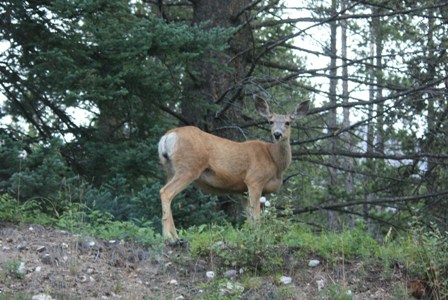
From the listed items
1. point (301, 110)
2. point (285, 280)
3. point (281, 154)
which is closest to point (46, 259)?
point (285, 280)

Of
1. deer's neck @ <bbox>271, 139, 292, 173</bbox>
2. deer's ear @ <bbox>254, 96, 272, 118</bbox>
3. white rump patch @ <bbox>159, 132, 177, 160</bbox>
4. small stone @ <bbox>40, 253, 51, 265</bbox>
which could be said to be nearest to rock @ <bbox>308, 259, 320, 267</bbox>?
small stone @ <bbox>40, 253, 51, 265</bbox>

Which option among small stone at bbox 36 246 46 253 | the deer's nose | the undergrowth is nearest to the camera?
the undergrowth

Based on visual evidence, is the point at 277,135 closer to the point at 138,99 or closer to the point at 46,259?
the point at 138,99

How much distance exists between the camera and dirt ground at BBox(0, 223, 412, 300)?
24.7 ft

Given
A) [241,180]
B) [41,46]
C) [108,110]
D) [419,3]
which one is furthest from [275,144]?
[419,3]

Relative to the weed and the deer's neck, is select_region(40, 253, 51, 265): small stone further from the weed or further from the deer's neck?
the deer's neck

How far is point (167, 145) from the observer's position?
35.7 feet

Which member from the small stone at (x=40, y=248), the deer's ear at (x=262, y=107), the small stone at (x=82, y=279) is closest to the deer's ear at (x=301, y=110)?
the deer's ear at (x=262, y=107)

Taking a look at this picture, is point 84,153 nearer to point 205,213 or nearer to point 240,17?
point 205,213

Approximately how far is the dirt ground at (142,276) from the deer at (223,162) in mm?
1658

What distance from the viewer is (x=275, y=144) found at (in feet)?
39.4

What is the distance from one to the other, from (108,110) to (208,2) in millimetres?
3876

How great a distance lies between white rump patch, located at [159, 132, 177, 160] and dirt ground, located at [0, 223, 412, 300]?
7.57ft

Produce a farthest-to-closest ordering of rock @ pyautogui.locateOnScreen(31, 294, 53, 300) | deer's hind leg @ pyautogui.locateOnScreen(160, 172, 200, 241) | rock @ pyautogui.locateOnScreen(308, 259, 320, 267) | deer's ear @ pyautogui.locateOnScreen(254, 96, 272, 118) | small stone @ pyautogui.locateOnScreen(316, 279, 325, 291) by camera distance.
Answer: deer's ear @ pyautogui.locateOnScreen(254, 96, 272, 118) → deer's hind leg @ pyautogui.locateOnScreen(160, 172, 200, 241) → rock @ pyautogui.locateOnScreen(308, 259, 320, 267) → small stone @ pyautogui.locateOnScreen(316, 279, 325, 291) → rock @ pyautogui.locateOnScreen(31, 294, 53, 300)
